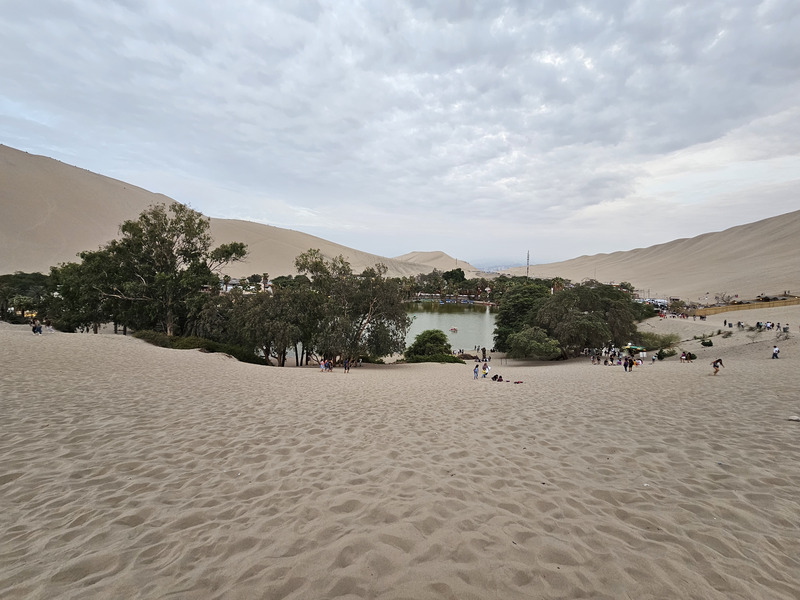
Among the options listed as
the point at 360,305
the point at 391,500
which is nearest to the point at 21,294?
the point at 360,305

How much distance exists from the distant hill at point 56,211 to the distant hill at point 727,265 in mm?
84443

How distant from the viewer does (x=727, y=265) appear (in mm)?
109250

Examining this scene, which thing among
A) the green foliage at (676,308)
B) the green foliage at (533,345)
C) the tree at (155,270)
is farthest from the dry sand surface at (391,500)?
the green foliage at (676,308)

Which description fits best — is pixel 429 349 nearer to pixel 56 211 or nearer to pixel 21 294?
pixel 21 294

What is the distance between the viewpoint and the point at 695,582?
2.58 meters

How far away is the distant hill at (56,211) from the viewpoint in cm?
7600

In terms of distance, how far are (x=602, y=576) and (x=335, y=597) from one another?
1.94m

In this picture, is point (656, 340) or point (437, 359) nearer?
point (437, 359)

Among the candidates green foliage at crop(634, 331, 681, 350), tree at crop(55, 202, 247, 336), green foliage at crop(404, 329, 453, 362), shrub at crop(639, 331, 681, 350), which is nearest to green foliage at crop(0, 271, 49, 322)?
tree at crop(55, 202, 247, 336)

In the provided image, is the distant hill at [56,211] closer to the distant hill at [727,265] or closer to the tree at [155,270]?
the tree at [155,270]

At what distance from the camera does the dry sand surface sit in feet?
8.54

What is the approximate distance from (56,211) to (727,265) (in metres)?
188

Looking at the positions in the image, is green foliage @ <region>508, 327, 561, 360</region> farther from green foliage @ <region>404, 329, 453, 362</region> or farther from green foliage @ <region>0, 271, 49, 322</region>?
green foliage @ <region>0, 271, 49, 322</region>

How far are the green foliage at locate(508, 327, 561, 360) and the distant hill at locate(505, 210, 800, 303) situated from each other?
61223 mm
